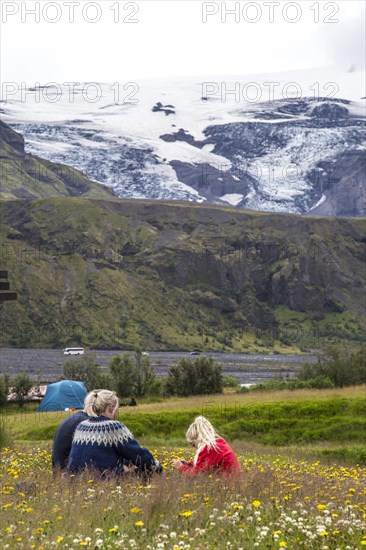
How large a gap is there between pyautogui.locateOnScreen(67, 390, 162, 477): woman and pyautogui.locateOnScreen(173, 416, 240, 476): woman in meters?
0.49

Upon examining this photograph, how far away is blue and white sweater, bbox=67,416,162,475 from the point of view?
935cm

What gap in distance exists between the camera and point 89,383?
65188 millimetres

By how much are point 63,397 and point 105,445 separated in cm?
4224

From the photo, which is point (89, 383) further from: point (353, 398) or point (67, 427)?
point (67, 427)

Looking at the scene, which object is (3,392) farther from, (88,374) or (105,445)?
(105,445)

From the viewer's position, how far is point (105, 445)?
9.41 metres

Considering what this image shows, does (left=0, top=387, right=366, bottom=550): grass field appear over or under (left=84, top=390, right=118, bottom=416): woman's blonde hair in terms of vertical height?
under

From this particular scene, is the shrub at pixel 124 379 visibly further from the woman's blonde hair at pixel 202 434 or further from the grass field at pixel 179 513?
the woman's blonde hair at pixel 202 434

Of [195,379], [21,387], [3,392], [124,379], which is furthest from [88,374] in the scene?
[3,392]

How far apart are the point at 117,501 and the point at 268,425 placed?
29626 mm

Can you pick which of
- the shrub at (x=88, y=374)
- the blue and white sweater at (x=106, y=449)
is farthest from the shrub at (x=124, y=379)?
the blue and white sweater at (x=106, y=449)

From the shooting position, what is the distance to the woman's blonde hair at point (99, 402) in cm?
929

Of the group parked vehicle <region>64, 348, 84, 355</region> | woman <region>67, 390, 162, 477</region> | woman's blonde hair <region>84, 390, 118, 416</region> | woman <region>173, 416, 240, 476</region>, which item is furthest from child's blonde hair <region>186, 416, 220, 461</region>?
parked vehicle <region>64, 348, 84, 355</region>

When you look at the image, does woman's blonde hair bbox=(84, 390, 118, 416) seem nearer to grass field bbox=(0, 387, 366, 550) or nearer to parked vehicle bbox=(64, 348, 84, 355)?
grass field bbox=(0, 387, 366, 550)
